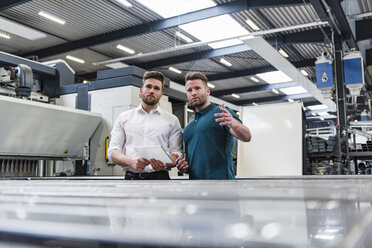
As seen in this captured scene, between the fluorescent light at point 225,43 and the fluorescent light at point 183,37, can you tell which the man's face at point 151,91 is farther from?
the fluorescent light at point 225,43

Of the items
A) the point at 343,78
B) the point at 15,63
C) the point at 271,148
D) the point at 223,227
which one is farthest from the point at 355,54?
the point at 223,227

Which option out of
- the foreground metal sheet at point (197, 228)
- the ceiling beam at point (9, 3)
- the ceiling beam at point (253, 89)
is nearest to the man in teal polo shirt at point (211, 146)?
the foreground metal sheet at point (197, 228)

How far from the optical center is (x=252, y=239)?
0.16 meters

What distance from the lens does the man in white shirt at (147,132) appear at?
76.1 inches

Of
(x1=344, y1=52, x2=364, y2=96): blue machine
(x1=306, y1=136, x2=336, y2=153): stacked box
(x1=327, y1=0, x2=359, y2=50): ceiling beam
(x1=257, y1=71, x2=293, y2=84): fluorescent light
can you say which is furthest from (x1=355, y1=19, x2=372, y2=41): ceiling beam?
(x1=257, y1=71, x2=293, y2=84): fluorescent light

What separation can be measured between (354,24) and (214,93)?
21.7 feet

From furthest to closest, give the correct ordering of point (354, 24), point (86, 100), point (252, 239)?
1. point (354, 24)
2. point (86, 100)
3. point (252, 239)

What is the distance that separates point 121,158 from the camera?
6.07 feet

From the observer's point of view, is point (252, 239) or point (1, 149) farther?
point (1, 149)

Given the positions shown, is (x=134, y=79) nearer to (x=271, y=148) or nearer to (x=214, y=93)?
(x=271, y=148)

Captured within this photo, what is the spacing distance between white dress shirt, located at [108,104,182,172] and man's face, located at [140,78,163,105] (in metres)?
0.05

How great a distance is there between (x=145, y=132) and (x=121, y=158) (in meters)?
0.21

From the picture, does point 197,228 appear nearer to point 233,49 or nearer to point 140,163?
point 140,163

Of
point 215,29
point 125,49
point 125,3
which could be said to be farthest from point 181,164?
point 125,49
